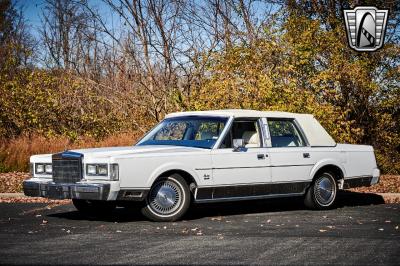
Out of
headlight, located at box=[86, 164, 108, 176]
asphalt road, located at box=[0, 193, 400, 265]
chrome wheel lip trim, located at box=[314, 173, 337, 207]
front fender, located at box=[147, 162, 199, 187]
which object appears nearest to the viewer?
asphalt road, located at box=[0, 193, 400, 265]

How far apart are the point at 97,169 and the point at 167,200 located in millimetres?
1081

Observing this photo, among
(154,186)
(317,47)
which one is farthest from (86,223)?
(317,47)

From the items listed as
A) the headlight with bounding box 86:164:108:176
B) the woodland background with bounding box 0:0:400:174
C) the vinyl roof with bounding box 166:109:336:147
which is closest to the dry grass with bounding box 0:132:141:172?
the woodland background with bounding box 0:0:400:174

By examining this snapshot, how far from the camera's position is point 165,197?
33.2 feet

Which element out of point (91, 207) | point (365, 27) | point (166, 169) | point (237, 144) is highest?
point (365, 27)

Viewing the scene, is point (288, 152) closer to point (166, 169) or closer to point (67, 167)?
point (166, 169)

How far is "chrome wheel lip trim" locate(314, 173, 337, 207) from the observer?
1195 centimetres

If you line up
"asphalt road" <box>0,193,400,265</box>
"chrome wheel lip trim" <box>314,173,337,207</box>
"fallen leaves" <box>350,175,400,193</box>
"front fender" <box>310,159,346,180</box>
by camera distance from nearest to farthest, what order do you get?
"asphalt road" <box>0,193,400,265</box> → "front fender" <box>310,159,346,180</box> → "chrome wheel lip trim" <box>314,173,337,207</box> → "fallen leaves" <box>350,175,400,193</box>

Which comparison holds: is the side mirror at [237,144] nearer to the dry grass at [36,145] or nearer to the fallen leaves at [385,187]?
the fallen leaves at [385,187]

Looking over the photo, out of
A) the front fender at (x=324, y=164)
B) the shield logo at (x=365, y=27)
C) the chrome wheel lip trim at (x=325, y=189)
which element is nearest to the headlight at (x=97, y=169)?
the front fender at (x=324, y=164)

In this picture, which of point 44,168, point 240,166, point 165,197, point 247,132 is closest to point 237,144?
point 240,166

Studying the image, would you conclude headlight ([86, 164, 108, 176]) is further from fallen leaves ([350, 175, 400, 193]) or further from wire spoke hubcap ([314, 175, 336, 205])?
fallen leaves ([350, 175, 400, 193])

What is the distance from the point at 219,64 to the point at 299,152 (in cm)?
700

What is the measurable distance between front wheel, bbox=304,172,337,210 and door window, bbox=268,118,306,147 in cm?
68
